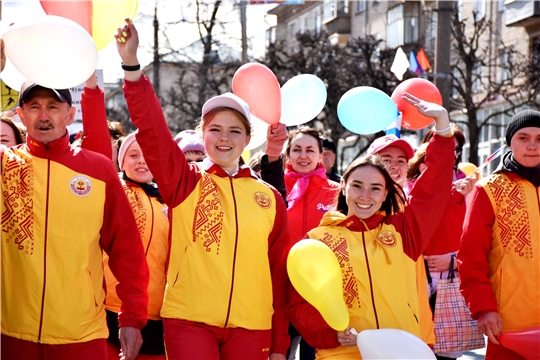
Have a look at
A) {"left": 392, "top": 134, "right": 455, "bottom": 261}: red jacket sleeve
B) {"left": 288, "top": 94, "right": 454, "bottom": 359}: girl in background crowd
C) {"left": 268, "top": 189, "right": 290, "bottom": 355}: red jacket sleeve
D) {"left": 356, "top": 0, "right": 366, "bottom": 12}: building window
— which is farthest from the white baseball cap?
{"left": 356, "top": 0, "right": 366, "bottom": 12}: building window

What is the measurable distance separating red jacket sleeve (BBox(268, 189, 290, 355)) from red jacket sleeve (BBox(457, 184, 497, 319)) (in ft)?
4.14

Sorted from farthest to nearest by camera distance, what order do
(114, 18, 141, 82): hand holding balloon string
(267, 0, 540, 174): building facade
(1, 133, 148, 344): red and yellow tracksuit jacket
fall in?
(267, 0, 540, 174): building facade → (114, 18, 141, 82): hand holding balloon string → (1, 133, 148, 344): red and yellow tracksuit jacket

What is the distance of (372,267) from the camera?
16.0 ft

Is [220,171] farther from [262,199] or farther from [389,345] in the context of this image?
[389,345]

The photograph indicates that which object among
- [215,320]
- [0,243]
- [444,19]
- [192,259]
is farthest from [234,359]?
[444,19]

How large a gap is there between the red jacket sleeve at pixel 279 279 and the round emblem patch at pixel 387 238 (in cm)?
53

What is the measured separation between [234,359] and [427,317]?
1493 mm

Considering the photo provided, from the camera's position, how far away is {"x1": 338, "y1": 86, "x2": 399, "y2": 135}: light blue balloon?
670 cm

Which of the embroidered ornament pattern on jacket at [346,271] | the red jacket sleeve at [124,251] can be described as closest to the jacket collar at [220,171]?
→ the red jacket sleeve at [124,251]

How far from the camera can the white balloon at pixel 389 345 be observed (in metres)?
4.55

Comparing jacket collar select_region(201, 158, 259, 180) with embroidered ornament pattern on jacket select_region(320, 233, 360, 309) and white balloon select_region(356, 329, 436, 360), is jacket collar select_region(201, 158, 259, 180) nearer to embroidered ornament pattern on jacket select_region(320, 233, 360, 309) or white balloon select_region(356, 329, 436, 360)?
embroidered ornament pattern on jacket select_region(320, 233, 360, 309)

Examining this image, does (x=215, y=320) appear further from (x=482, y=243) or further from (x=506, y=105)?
(x=506, y=105)

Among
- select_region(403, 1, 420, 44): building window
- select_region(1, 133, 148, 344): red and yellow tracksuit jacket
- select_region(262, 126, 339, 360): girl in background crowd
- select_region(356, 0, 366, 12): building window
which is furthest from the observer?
select_region(356, 0, 366, 12): building window

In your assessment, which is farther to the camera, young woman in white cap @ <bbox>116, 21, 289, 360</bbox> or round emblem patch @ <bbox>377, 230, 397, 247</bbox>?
round emblem patch @ <bbox>377, 230, 397, 247</bbox>
